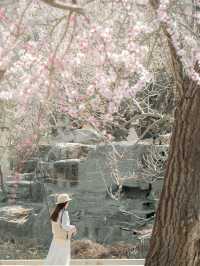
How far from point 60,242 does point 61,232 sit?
19cm

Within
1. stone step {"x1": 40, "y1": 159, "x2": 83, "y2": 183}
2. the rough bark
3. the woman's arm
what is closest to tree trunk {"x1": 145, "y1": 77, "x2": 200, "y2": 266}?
the rough bark

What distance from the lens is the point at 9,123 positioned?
1547cm

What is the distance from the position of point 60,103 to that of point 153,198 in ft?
33.2

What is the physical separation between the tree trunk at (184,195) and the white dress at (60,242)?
1.13 m

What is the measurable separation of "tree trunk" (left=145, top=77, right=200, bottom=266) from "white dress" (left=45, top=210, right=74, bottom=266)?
3.71 ft

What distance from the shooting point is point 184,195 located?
740 centimetres

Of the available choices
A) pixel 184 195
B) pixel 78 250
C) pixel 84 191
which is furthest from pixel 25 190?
pixel 184 195

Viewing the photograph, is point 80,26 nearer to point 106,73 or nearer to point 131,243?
point 106,73

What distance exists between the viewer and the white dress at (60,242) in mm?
7912

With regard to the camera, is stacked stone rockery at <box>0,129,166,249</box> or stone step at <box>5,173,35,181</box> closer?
stacked stone rockery at <box>0,129,166,249</box>

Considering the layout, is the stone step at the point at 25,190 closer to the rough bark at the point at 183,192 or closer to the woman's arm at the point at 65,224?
the woman's arm at the point at 65,224

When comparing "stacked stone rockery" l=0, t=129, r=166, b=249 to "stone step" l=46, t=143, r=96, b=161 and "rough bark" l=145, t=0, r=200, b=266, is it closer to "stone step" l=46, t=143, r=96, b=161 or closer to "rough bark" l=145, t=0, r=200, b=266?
"stone step" l=46, t=143, r=96, b=161

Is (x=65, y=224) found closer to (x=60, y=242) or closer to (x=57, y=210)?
(x=57, y=210)

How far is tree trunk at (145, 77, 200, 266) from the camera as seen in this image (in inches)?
289
